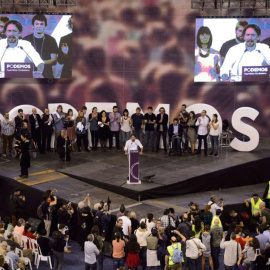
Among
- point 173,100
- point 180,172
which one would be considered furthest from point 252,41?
point 180,172

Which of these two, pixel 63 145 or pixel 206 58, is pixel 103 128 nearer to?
pixel 63 145

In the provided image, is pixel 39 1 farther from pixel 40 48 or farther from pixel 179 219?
pixel 179 219

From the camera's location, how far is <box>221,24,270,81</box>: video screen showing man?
22.7 m

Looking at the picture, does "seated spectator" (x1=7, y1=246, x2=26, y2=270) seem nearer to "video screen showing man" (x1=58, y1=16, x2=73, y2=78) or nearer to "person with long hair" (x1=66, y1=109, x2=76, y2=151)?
"person with long hair" (x1=66, y1=109, x2=76, y2=151)

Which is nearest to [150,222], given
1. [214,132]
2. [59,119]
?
[214,132]

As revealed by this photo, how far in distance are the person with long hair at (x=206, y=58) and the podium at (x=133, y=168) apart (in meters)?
5.34

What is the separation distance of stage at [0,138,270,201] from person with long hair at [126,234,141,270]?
12.9 feet

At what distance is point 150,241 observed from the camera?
14570 millimetres

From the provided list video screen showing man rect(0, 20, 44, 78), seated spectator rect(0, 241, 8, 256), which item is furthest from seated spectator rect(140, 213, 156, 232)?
video screen showing man rect(0, 20, 44, 78)

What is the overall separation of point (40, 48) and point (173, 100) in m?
4.67

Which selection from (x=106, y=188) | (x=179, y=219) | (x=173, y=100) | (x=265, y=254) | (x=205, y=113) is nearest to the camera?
(x=265, y=254)

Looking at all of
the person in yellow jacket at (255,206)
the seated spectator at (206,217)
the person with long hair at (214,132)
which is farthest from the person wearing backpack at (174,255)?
the person with long hair at (214,132)

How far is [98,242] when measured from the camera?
14.6m

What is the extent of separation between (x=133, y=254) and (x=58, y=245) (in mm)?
1577
